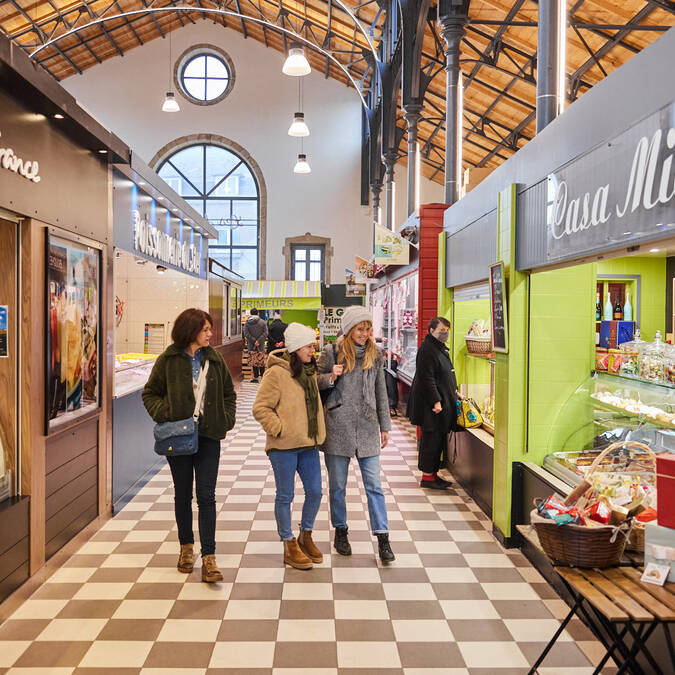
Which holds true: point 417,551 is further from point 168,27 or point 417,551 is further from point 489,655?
point 168,27

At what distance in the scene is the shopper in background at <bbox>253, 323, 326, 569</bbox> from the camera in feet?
12.1

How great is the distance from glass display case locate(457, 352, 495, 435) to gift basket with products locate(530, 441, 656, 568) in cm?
308

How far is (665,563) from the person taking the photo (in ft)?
7.04

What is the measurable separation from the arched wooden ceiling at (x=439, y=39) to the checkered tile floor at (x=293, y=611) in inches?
244

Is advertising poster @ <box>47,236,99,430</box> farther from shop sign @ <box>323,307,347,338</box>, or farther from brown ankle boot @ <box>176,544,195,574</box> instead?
shop sign @ <box>323,307,347,338</box>

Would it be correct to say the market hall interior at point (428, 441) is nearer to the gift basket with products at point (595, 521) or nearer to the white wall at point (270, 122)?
the gift basket with products at point (595, 521)

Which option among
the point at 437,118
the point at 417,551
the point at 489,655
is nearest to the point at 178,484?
the point at 417,551

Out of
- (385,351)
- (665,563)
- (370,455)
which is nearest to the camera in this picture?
(665,563)

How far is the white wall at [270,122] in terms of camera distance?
20391mm

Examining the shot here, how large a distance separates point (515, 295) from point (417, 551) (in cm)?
177

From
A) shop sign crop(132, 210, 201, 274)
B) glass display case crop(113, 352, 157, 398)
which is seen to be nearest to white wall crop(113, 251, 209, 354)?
shop sign crop(132, 210, 201, 274)

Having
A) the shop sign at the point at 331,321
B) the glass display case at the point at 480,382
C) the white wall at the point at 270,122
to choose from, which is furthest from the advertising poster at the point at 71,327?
the white wall at the point at 270,122

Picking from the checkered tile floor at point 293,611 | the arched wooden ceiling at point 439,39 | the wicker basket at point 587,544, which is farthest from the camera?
the arched wooden ceiling at point 439,39

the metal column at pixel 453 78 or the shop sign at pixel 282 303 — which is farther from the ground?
the metal column at pixel 453 78
